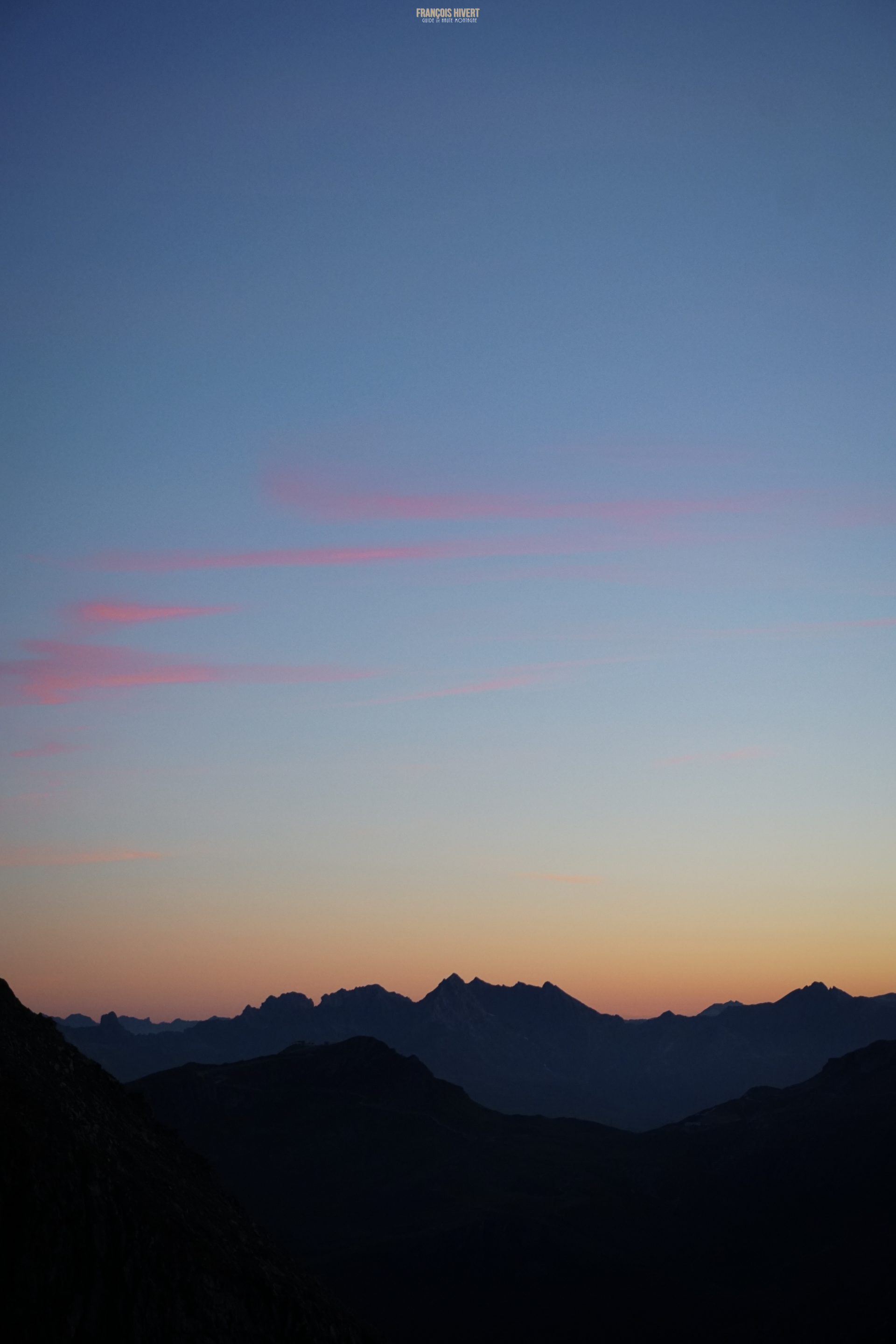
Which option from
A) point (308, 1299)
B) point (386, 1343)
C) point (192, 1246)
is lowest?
point (386, 1343)

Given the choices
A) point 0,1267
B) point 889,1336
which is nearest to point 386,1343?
point 0,1267

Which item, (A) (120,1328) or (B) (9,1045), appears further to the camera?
(B) (9,1045)

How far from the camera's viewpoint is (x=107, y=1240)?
91.1 metres

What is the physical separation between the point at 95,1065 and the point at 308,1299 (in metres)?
35.8

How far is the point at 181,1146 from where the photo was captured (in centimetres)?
13750

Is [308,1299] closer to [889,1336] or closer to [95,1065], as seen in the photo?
[95,1065]

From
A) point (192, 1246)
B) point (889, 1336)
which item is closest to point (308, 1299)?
point (192, 1246)

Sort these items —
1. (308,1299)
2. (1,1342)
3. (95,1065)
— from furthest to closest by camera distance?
(95,1065), (308,1299), (1,1342)

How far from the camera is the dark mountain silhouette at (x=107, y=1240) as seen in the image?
277 feet

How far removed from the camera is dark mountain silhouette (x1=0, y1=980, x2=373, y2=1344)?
84312mm

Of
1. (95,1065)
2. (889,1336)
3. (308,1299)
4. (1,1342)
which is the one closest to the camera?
(1,1342)

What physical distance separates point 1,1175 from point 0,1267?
6232mm

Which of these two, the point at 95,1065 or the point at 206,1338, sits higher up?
the point at 95,1065

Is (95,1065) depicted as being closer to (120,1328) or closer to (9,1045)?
(9,1045)
